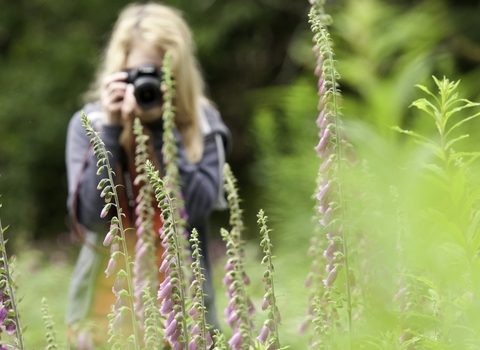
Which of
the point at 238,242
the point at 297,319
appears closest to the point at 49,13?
the point at 297,319

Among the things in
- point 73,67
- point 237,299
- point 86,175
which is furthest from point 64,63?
point 237,299

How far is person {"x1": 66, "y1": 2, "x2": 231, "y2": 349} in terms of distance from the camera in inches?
102

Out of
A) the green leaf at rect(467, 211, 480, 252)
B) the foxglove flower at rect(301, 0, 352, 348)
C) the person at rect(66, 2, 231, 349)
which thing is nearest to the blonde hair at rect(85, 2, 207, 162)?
the person at rect(66, 2, 231, 349)

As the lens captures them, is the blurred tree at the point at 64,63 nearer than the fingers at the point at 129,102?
No

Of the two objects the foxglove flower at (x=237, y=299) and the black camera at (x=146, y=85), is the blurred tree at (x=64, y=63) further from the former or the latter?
the foxglove flower at (x=237, y=299)

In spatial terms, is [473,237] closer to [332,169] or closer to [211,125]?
[332,169]

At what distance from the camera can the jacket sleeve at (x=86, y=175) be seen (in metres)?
2.58

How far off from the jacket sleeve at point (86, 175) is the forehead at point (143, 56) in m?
0.36

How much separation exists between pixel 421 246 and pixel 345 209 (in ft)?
1.37

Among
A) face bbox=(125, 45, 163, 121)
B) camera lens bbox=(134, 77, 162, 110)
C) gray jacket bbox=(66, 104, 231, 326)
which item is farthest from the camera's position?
A: face bbox=(125, 45, 163, 121)

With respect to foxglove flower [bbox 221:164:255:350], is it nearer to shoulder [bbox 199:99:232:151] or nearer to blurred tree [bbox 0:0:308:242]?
shoulder [bbox 199:99:232:151]

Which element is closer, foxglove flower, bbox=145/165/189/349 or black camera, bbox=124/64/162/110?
foxglove flower, bbox=145/165/189/349

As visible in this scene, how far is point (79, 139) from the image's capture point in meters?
2.81

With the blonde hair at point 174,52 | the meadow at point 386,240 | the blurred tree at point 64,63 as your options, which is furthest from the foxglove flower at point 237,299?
the blurred tree at point 64,63
